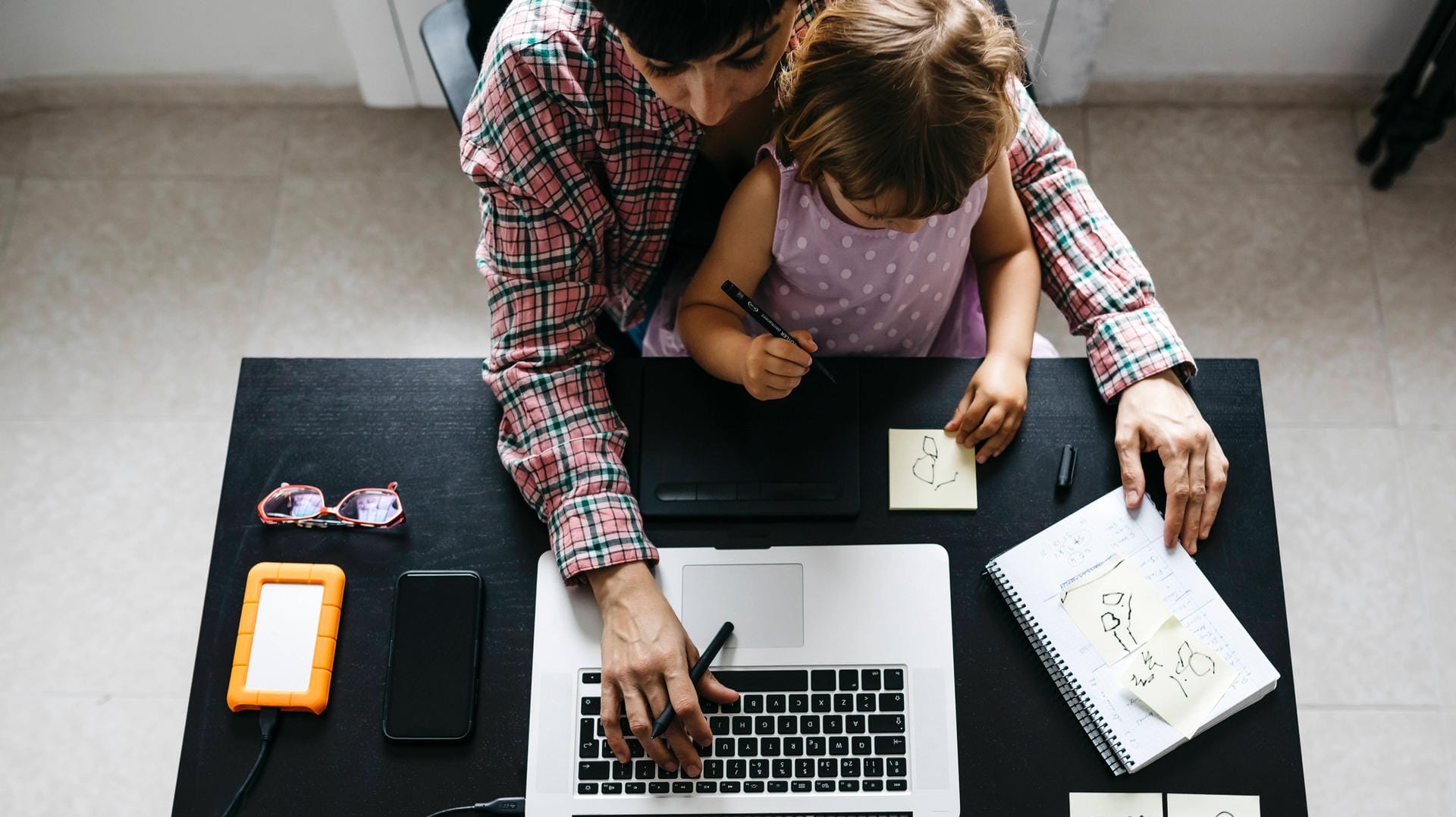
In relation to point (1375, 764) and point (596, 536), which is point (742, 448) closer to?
point (596, 536)

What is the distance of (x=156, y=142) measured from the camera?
2.12m

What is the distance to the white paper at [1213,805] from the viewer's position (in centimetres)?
95

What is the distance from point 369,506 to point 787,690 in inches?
→ 17.7

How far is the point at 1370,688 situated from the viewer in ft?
5.54

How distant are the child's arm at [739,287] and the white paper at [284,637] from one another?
1.45 feet

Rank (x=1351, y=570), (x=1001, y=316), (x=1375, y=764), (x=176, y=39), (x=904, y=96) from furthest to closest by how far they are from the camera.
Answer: (x=176, y=39) < (x=1351, y=570) < (x=1375, y=764) < (x=1001, y=316) < (x=904, y=96)

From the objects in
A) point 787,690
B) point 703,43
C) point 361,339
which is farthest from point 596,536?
point 361,339

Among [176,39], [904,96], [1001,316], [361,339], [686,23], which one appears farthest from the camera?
[176,39]

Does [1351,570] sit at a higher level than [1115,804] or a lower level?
higher

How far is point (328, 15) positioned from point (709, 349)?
4.53ft

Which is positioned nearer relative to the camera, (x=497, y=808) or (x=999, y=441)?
(x=497, y=808)

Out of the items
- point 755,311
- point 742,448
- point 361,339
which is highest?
point 361,339

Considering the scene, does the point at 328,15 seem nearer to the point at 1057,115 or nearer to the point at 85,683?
the point at 85,683

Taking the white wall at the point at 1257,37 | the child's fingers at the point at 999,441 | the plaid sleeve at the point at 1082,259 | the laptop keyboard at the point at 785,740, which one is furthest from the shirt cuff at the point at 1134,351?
the white wall at the point at 1257,37
